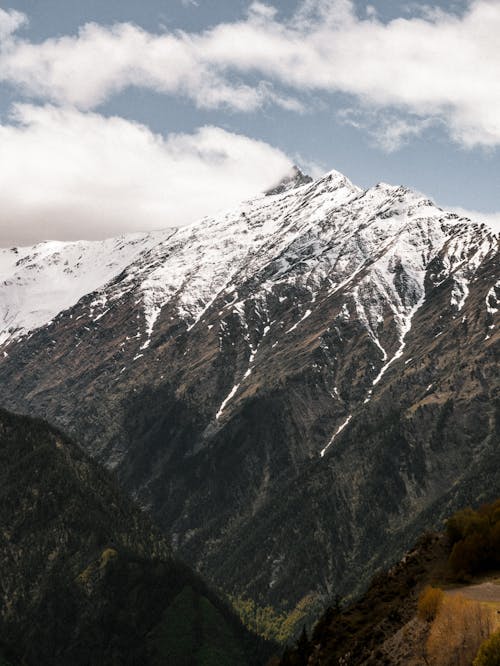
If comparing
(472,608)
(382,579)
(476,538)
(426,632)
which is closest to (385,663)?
(426,632)

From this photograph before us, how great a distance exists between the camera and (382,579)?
335 ft

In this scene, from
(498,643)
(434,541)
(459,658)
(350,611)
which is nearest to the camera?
(498,643)

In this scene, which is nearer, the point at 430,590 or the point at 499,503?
the point at 430,590

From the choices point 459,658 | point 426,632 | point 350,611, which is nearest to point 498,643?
point 459,658

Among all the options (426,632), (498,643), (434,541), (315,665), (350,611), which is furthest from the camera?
(434,541)

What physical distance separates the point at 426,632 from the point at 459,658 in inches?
209

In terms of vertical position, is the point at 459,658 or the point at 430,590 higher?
the point at 430,590

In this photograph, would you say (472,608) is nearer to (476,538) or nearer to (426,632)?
(426,632)

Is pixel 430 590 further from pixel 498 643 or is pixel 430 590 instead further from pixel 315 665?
pixel 315 665

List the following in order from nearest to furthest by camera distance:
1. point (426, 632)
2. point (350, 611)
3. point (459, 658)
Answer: point (459, 658)
point (426, 632)
point (350, 611)

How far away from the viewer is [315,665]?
8769cm

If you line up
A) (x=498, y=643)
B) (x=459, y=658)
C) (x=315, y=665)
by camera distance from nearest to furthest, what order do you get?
(x=498, y=643), (x=459, y=658), (x=315, y=665)

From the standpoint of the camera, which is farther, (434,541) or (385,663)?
(434,541)

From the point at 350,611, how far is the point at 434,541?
16.6m
